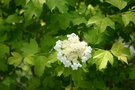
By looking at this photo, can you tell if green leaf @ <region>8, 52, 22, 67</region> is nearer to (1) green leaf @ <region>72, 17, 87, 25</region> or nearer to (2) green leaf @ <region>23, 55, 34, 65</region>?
(2) green leaf @ <region>23, 55, 34, 65</region>

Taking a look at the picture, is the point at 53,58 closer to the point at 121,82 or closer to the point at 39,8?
the point at 39,8

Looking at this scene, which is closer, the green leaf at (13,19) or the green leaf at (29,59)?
the green leaf at (29,59)

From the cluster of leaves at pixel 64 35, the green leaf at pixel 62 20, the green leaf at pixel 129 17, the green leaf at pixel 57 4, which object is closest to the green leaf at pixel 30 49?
the cluster of leaves at pixel 64 35

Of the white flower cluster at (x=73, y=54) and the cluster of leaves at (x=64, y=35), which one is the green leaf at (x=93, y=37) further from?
the white flower cluster at (x=73, y=54)

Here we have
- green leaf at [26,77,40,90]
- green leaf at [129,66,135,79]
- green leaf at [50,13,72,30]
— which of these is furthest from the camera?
green leaf at [26,77,40,90]

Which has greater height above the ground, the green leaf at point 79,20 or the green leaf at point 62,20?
the green leaf at point 62,20

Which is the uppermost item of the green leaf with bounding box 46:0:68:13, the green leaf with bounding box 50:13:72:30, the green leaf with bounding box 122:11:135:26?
the green leaf with bounding box 50:13:72:30

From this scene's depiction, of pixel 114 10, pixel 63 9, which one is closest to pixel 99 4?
pixel 114 10

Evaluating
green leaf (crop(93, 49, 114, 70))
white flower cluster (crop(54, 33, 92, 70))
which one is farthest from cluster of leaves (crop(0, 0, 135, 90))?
white flower cluster (crop(54, 33, 92, 70))

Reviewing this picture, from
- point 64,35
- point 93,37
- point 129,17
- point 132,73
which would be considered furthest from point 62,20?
point 132,73
